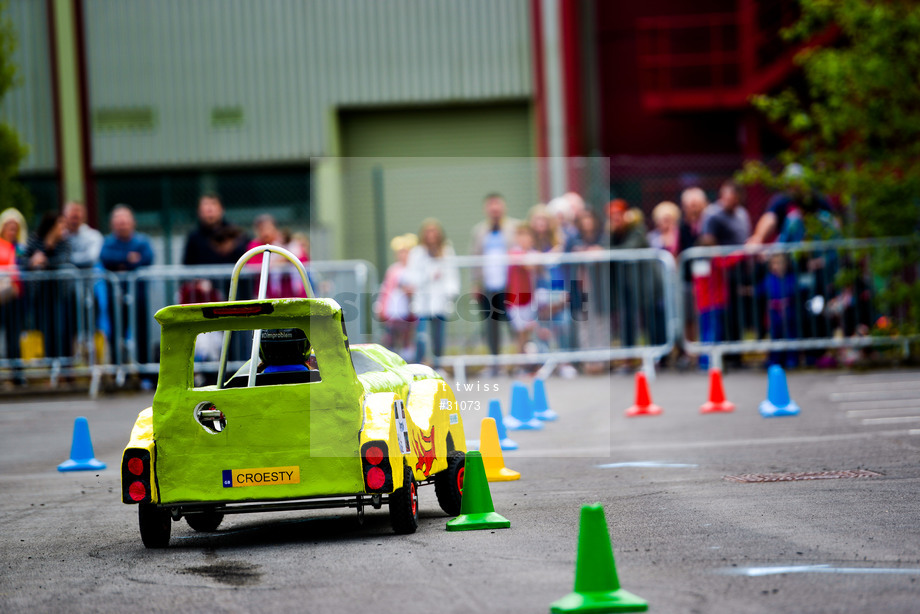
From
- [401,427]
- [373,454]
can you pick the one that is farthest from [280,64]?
[373,454]

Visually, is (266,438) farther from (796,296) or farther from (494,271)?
(796,296)

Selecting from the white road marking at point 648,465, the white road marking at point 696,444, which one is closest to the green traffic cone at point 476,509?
the white road marking at point 648,465

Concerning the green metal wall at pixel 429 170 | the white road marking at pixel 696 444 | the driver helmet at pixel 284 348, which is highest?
the green metal wall at pixel 429 170

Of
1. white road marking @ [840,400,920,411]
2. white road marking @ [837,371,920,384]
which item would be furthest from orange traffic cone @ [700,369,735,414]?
white road marking @ [837,371,920,384]

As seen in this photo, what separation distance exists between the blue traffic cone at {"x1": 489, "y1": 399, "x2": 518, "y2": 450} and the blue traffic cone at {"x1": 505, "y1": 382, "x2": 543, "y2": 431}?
2.96 feet

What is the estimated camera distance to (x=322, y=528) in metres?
7.84

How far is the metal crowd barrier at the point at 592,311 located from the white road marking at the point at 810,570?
1152 cm

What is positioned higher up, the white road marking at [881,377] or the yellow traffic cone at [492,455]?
the yellow traffic cone at [492,455]

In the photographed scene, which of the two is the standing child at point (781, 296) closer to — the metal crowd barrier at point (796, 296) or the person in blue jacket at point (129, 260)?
the metal crowd barrier at point (796, 296)

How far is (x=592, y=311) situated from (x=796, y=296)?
8.70 feet

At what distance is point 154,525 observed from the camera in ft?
23.5

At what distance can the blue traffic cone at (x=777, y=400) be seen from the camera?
1240 cm

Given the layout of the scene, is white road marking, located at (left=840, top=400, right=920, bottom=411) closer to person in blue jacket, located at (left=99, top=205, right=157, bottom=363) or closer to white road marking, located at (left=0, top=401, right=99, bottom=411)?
white road marking, located at (left=0, top=401, right=99, bottom=411)

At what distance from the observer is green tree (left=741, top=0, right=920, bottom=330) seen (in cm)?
1644
